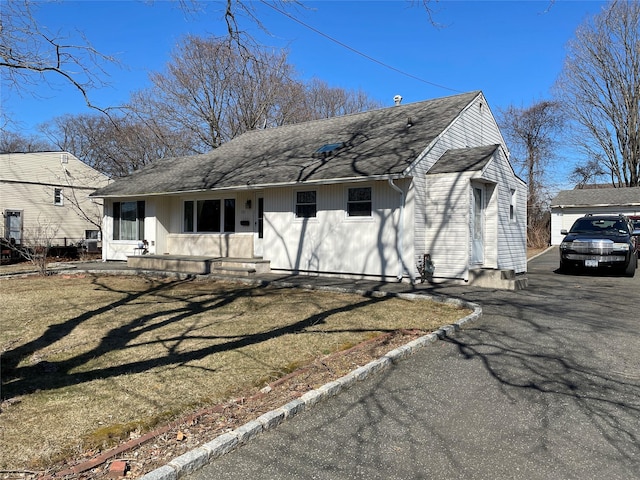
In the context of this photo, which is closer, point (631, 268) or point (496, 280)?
point (496, 280)

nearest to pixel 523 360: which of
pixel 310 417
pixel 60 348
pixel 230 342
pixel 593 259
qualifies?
pixel 310 417

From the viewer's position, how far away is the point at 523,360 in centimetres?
538

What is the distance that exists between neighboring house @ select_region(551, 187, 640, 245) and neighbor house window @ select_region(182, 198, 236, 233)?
2236 centimetres

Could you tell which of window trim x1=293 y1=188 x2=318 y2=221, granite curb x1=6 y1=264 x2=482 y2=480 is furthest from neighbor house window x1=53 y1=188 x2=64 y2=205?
granite curb x1=6 y1=264 x2=482 y2=480

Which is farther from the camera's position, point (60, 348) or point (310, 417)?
point (60, 348)

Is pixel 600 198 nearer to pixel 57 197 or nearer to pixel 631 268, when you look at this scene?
pixel 631 268

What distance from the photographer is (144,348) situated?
5883 mm

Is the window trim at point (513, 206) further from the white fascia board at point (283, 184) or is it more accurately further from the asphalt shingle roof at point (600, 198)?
the asphalt shingle roof at point (600, 198)

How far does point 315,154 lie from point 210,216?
15.9ft

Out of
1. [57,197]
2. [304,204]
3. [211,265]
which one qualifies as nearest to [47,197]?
[57,197]

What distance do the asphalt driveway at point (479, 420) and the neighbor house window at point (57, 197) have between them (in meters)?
32.2

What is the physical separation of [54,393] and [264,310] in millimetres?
4286

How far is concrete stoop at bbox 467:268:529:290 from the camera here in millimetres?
10758

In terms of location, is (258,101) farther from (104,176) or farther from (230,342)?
(230,342)
